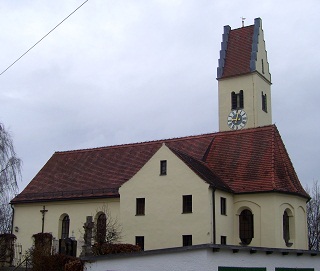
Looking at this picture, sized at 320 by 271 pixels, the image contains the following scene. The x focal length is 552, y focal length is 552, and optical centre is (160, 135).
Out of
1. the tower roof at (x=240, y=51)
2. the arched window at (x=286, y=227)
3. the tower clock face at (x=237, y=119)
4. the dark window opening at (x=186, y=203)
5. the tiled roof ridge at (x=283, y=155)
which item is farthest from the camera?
the tower roof at (x=240, y=51)

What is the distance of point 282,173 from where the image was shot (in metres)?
34.9

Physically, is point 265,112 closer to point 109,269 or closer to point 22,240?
point 22,240

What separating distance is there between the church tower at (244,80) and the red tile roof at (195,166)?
9527 millimetres

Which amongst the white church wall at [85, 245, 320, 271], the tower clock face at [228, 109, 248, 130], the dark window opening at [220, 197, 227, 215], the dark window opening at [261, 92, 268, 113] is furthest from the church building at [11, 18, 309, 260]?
the dark window opening at [261, 92, 268, 113]

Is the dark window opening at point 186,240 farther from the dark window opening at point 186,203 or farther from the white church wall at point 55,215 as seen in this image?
the white church wall at point 55,215

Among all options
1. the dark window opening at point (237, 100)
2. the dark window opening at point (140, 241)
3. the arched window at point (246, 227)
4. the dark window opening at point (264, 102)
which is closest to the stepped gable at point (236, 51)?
the dark window opening at point (237, 100)

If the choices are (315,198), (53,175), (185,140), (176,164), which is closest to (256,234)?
(176,164)

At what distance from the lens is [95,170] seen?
41969 mm

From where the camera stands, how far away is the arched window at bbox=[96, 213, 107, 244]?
103ft

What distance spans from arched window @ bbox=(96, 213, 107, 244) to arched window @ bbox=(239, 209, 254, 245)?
332 inches

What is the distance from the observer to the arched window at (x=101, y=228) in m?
31.5

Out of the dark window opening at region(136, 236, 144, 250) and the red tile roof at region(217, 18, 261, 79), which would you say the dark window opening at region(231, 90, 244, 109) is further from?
the dark window opening at region(136, 236, 144, 250)

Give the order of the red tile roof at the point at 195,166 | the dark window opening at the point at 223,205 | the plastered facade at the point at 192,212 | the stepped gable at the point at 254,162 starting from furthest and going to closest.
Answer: the red tile roof at the point at 195,166 → the stepped gable at the point at 254,162 → the dark window opening at the point at 223,205 → the plastered facade at the point at 192,212

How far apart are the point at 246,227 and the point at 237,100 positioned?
18043 mm
